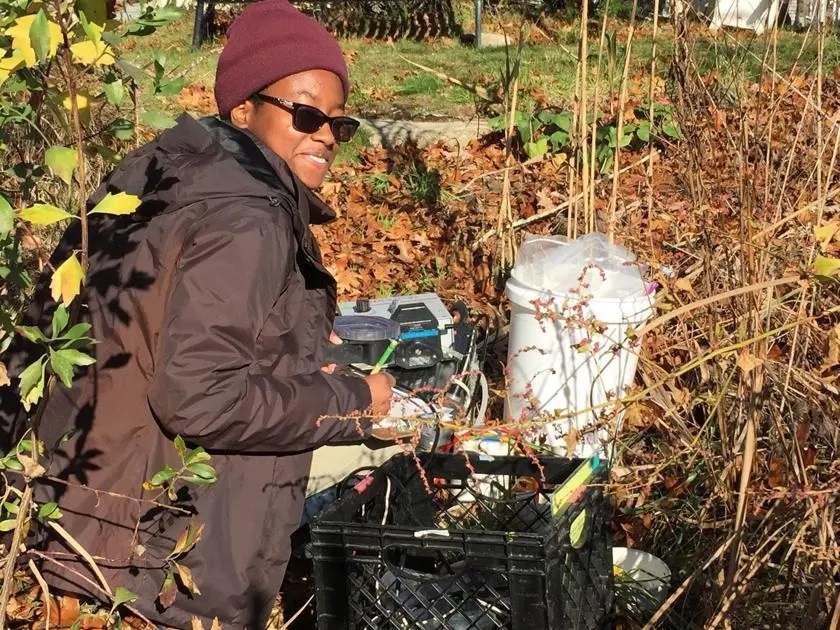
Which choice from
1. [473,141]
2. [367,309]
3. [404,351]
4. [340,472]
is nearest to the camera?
[340,472]

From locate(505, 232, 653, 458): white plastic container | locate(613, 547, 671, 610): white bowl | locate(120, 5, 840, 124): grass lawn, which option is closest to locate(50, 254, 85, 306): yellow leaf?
locate(613, 547, 671, 610): white bowl

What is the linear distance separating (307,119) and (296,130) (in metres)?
0.04

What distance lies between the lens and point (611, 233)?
3.78m

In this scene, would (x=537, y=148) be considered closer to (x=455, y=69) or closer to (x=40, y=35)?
(x=455, y=69)

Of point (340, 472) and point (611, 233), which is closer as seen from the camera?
point (340, 472)

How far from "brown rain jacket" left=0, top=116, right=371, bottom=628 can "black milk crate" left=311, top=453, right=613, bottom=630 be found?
222 millimetres

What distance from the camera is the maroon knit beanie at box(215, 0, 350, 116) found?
283 cm

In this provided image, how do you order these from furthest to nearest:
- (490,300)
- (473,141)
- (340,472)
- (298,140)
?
1. (473,141)
2. (490,300)
3. (340,472)
4. (298,140)

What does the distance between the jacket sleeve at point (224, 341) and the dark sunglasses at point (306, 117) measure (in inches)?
18.1

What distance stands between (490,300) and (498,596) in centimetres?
295

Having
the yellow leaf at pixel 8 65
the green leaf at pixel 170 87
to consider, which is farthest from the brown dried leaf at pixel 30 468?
the green leaf at pixel 170 87

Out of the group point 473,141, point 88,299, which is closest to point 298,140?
point 88,299

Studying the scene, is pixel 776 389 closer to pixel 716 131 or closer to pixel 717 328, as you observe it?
pixel 717 328

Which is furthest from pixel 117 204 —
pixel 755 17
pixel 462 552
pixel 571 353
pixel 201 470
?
pixel 755 17
